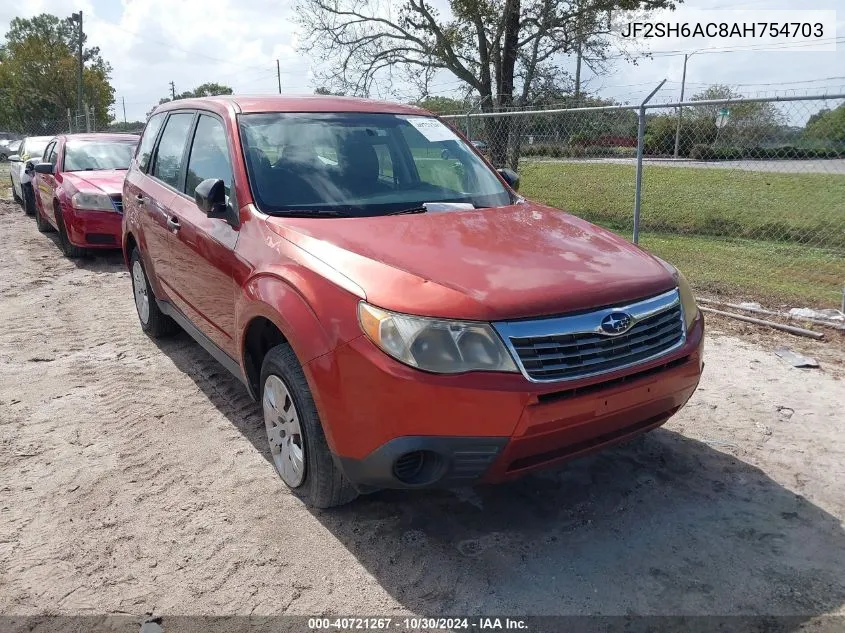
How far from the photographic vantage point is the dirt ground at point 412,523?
2.61 metres

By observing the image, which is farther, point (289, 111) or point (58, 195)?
point (58, 195)

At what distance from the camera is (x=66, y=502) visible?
324cm

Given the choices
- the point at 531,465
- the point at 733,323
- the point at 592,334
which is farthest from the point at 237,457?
the point at 733,323

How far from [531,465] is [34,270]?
313 inches

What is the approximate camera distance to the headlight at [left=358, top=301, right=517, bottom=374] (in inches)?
97.0

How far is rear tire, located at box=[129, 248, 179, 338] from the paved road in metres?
7.01

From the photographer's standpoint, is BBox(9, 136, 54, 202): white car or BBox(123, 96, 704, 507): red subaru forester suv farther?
BBox(9, 136, 54, 202): white car

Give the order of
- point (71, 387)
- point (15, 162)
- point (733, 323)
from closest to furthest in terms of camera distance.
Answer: point (71, 387) < point (733, 323) < point (15, 162)

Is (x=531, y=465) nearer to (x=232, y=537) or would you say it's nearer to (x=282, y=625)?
(x=282, y=625)

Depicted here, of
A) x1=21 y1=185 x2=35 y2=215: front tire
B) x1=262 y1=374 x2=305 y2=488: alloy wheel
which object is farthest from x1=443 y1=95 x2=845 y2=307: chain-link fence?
x1=21 y1=185 x2=35 y2=215: front tire

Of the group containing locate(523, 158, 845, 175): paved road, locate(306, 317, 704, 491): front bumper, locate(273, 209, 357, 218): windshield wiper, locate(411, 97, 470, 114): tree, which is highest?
locate(411, 97, 470, 114): tree

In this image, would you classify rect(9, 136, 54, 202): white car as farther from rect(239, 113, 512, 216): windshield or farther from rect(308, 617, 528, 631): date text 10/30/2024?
rect(308, 617, 528, 631): date text 10/30/2024

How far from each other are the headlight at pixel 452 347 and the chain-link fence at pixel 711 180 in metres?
4.75

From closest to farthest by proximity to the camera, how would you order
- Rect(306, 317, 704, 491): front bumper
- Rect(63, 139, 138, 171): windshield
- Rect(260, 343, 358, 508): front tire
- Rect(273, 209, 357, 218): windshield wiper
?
1. Rect(306, 317, 704, 491): front bumper
2. Rect(260, 343, 358, 508): front tire
3. Rect(273, 209, 357, 218): windshield wiper
4. Rect(63, 139, 138, 171): windshield
